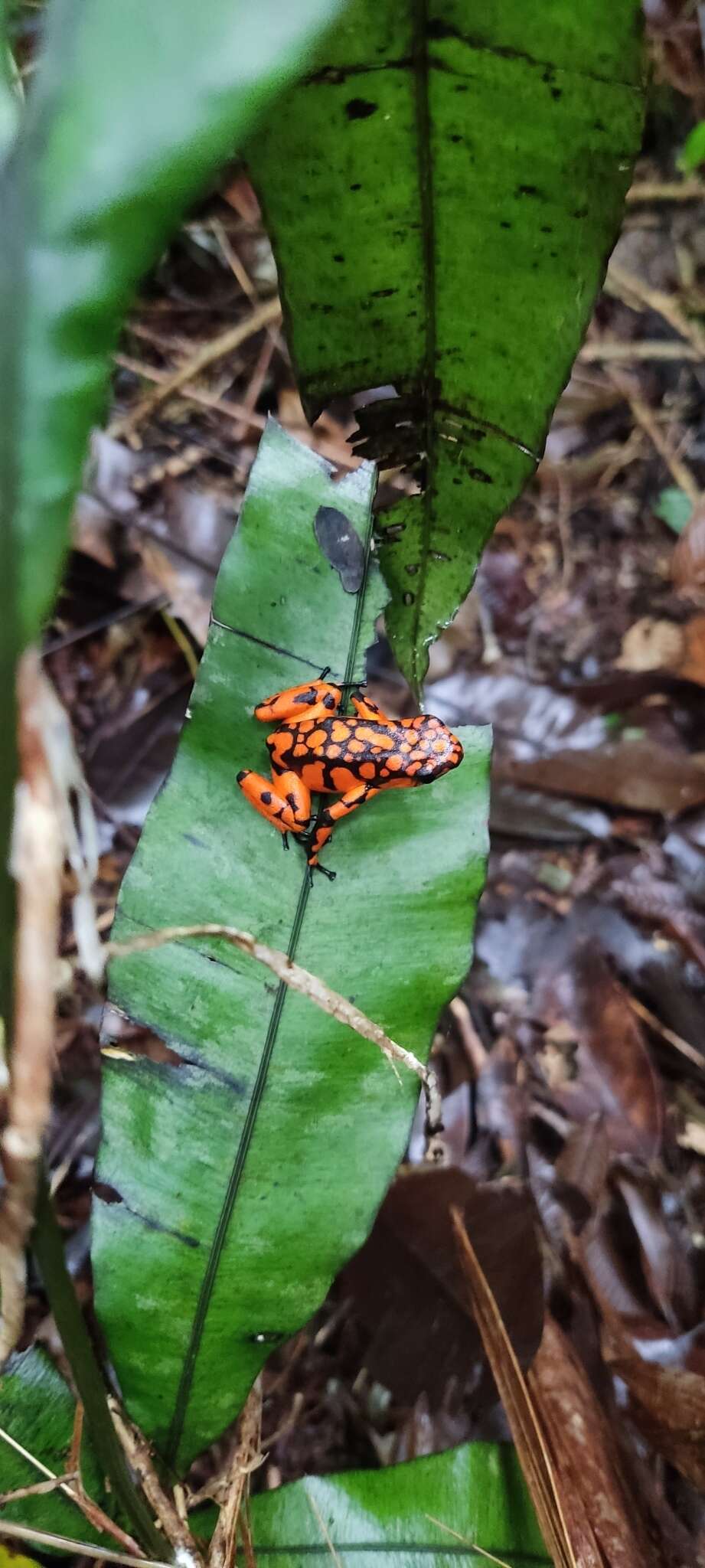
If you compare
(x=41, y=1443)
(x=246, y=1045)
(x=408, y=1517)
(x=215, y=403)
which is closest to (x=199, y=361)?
(x=215, y=403)

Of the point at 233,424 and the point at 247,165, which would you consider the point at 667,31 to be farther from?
the point at 247,165

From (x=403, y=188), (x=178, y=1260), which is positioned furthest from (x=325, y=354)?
(x=178, y=1260)

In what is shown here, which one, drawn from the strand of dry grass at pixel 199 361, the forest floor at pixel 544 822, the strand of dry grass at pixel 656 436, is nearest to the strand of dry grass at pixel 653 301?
the forest floor at pixel 544 822

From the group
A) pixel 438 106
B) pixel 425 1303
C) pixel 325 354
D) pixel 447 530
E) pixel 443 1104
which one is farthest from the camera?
pixel 443 1104

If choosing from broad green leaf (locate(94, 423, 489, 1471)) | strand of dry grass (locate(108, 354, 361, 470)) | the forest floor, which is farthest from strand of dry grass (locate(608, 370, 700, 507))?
broad green leaf (locate(94, 423, 489, 1471))

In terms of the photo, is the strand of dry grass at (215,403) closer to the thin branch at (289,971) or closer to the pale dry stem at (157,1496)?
the thin branch at (289,971)

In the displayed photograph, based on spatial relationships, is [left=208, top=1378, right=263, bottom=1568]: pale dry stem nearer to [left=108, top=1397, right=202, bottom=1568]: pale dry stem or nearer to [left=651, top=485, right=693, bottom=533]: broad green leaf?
[left=108, top=1397, right=202, bottom=1568]: pale dry stem

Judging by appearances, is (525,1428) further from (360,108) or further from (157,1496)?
(360,108)

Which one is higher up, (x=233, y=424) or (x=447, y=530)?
(x=447, y=530)
